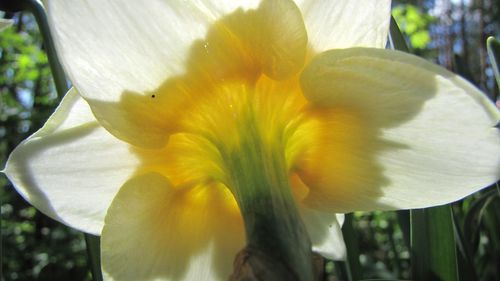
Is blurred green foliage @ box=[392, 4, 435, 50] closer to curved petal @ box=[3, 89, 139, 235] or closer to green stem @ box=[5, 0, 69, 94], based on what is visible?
green stem @ box=[5, 0, 69, 94]

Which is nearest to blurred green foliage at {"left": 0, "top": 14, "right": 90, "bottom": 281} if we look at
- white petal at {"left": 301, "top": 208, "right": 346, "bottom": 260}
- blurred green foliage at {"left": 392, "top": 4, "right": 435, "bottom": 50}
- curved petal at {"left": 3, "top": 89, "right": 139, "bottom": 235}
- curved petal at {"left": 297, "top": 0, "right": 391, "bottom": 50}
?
curved petal at {"left": 3, "top": 89, "right": 139, "bottom": 235}

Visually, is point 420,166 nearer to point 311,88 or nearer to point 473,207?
point 311,88

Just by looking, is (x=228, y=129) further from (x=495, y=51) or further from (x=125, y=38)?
(x=495, y=51)

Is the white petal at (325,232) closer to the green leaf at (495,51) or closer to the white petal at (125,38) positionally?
the white petal at (125,38)

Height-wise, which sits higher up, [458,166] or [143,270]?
[458,166]

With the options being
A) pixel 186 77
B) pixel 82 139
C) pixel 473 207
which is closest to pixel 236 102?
pixel 186 77

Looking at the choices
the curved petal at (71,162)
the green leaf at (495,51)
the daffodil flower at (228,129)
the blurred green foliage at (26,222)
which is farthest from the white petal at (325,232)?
the blurred green foliage at (26,222)
